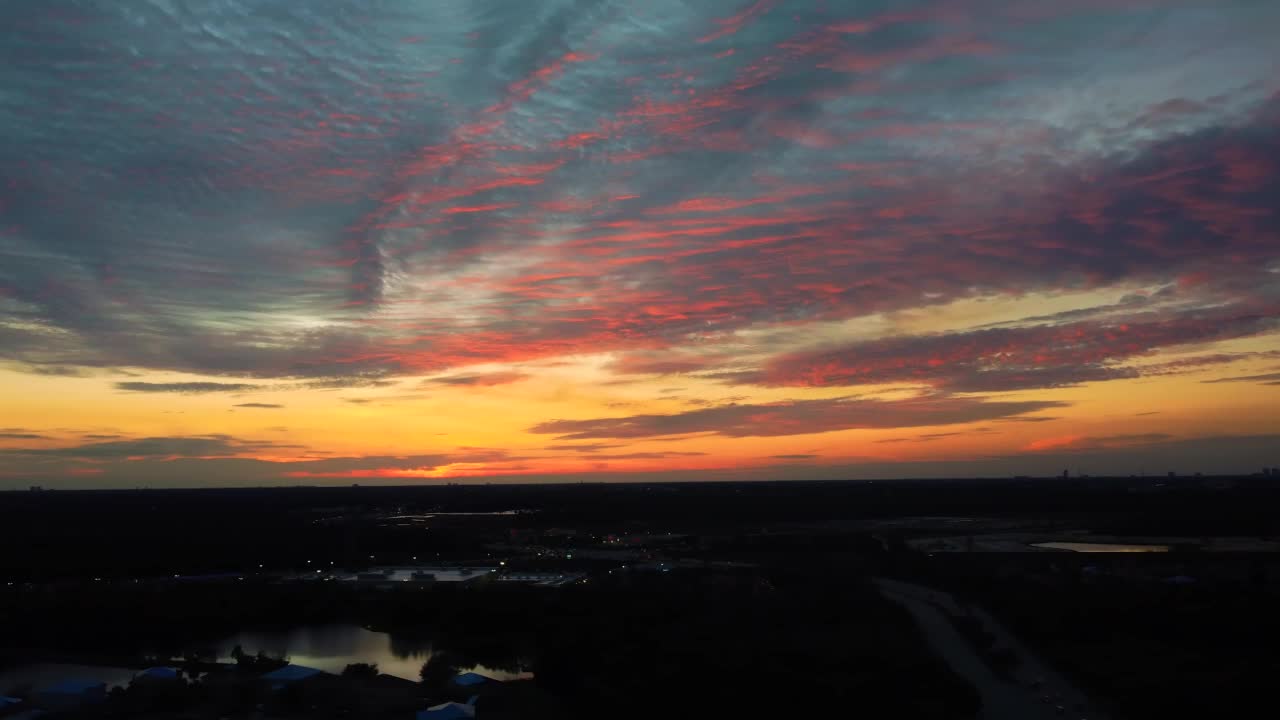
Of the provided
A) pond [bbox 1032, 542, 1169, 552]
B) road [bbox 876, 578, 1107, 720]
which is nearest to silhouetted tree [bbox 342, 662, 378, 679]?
road [bbox 876, 578, 1107, 720]

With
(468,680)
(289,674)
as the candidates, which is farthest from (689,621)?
(289,674)

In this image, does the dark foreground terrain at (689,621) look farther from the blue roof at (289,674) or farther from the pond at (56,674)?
the pond at (56,674)

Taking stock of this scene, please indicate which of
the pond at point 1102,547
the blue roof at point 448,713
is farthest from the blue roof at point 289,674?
the pond at point 1102,547

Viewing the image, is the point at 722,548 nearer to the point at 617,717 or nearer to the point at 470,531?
the point at 470,531

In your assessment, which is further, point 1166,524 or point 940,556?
point 1166,524

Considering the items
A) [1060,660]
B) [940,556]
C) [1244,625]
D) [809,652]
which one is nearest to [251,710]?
[809,652]

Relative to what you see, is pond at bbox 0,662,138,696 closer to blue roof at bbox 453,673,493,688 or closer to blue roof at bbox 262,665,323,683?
blue roof at bbox 262,665,323,683
